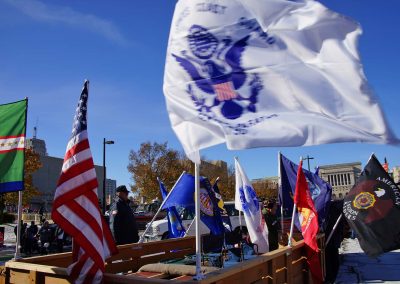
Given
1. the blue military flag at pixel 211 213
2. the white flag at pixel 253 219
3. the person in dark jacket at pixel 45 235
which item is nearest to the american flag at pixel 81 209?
the white flag at pixel 253 219

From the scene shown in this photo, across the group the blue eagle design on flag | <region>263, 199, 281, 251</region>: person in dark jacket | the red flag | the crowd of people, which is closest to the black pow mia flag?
the red flag

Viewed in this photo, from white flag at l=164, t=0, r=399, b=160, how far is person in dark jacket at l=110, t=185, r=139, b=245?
10.6 ft

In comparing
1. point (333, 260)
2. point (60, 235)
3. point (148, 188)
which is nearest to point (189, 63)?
point (333, 260)

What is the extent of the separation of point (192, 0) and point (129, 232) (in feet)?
13.8

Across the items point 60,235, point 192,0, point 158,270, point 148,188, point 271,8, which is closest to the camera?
point 271,8

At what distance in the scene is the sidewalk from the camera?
8.72 m

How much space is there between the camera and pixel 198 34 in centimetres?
430

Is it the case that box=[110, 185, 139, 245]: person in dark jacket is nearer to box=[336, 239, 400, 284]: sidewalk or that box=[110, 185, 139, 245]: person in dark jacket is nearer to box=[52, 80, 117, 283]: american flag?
box=[52, 80, 117, 283]: american flag

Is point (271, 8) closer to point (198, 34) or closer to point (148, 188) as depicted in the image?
point (198, 34)

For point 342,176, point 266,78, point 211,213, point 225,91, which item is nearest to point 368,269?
point 211,213

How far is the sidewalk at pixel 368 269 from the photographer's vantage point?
8.72 metres

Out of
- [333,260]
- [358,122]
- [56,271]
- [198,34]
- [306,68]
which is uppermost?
[198,34]

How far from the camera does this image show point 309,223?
6.17 m

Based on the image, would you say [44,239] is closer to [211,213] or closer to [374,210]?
[211,213]
